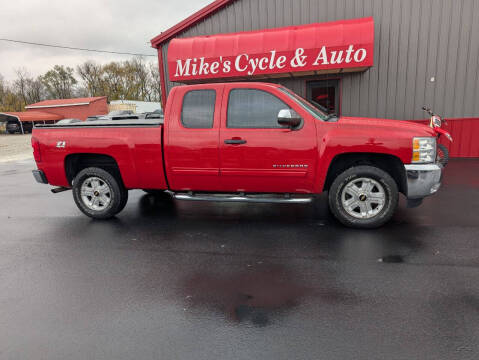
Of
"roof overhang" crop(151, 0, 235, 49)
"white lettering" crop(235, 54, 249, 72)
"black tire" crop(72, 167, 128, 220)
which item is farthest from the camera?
"roof overhang" crop(151, 0, 235, 49)

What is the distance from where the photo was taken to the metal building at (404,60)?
10000 millimetres

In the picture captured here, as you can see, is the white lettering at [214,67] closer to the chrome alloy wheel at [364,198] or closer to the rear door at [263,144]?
the rear door at [263,144]

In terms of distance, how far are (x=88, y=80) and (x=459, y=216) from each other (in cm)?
7787

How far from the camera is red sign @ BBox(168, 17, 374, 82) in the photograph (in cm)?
939

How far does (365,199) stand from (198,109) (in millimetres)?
2634

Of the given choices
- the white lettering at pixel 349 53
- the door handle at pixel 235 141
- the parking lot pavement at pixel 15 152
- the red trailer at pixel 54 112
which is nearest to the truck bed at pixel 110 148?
the door handle at pixel 235 141

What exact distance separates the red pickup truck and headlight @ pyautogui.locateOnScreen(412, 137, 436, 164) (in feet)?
0.04

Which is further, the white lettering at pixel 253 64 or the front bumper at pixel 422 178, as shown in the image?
the white lettering at pixel 253 64

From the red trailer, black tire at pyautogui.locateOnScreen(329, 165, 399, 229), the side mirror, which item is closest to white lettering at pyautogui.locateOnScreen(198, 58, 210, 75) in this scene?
the side mirror

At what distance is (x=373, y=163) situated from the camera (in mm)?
4633

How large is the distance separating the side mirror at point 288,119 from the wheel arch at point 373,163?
73 cm

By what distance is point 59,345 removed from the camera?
239 centimetres

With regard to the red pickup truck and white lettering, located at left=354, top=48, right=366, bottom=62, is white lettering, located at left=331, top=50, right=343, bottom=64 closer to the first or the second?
white lettering, located at left=354, top=48, right=366, bottom=62

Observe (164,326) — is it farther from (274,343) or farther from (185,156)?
(185,156)
